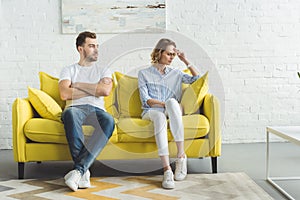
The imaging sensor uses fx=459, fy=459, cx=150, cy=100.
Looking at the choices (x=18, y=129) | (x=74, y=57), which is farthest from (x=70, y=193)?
Result: (x=74, y=57)

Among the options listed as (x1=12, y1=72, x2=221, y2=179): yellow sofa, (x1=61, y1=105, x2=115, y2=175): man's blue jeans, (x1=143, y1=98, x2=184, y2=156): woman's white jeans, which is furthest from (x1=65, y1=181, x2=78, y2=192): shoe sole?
(x1=143, y1=98, x2=184, y2=156): woman's white jeans

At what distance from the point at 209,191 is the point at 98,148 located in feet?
2.75

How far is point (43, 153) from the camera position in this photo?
134 inches

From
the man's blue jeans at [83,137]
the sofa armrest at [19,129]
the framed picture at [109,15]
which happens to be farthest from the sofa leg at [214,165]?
the framed picture at [109,15]

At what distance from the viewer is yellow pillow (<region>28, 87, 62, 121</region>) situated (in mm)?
3521

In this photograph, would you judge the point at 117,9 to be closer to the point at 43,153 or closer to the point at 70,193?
the point at 43,153

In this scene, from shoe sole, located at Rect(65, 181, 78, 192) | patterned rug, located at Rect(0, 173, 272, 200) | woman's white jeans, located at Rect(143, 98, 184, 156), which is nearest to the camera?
patterned rug, located at Rect(0, 173, 272, 200)

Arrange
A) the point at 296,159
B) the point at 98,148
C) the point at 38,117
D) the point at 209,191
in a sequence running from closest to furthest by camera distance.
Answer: the point at 209,191 < the point at 98,148 < the point at 38,117 < the point at 296,159

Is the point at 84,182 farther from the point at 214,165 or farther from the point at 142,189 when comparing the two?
the point at 214,165

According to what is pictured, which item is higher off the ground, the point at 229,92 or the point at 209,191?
the point at 229,92

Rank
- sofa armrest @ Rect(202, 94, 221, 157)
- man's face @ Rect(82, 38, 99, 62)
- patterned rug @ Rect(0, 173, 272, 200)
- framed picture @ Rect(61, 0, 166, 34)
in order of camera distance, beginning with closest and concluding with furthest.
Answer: patterned rug @ Rect(0, 173, 272, 200) < sofa armrest @ Rect(202, 94, 221, 157) < man's face @ Rect(82, 38, 99, 62) < framed picture @ Rect(61, 0, 166, 34)

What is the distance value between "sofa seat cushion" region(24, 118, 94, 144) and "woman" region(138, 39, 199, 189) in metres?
0.51

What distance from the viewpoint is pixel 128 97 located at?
3.95 metres

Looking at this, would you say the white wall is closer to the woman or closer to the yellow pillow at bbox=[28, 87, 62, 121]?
the woman
